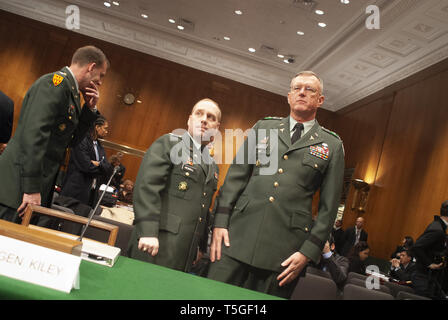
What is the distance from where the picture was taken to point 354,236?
26.2ft

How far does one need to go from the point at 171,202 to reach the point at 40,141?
696 mm

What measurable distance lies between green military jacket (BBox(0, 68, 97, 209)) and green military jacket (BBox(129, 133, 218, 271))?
0.50 m

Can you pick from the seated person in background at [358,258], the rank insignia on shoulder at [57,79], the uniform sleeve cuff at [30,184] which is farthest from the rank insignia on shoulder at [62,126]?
the seated person in background at [358,258]

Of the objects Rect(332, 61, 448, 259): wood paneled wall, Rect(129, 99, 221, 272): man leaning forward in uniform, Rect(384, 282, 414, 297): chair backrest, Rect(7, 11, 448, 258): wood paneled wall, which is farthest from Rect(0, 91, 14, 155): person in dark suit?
Rect(7, 11, 448, 258): wood paneled wall

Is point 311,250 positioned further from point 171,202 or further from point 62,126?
point 62,126

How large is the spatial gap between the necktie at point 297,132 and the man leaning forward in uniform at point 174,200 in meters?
0.46

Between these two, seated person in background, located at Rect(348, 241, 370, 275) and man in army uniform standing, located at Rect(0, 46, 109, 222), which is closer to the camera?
man in army uniform standing, located at Rect(0, 46, 109, 222)

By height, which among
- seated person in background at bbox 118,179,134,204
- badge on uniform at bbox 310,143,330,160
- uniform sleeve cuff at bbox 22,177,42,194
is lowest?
seated person in background at bbox 118,179,134,204

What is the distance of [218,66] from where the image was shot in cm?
1127

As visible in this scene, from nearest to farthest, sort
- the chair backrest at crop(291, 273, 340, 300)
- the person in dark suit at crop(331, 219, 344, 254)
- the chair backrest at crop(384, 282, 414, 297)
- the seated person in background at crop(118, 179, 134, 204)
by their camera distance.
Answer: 1. the chair backrest at crop(291, 273, 340, 300)
2. the chair backrest at crop(384, 282, 414, 297)
3. the seated person in background at crop(118, 179, 134, 204)
4. the person in dark suit at crop(331, 219, 344, 254)

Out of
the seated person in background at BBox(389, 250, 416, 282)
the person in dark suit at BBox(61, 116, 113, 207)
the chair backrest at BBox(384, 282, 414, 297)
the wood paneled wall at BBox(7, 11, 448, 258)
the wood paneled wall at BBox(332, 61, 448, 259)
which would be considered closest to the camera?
the person in dark suit at BBox(61, 116, 113, 207)

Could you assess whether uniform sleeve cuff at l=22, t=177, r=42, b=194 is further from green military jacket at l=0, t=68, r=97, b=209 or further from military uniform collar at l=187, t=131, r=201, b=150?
military uniform collar at l=187, t=131, r=201, b=150

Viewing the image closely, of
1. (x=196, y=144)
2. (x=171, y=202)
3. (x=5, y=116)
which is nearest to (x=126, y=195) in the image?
(x=5, y=116)

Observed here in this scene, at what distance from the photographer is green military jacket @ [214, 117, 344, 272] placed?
1.86m
